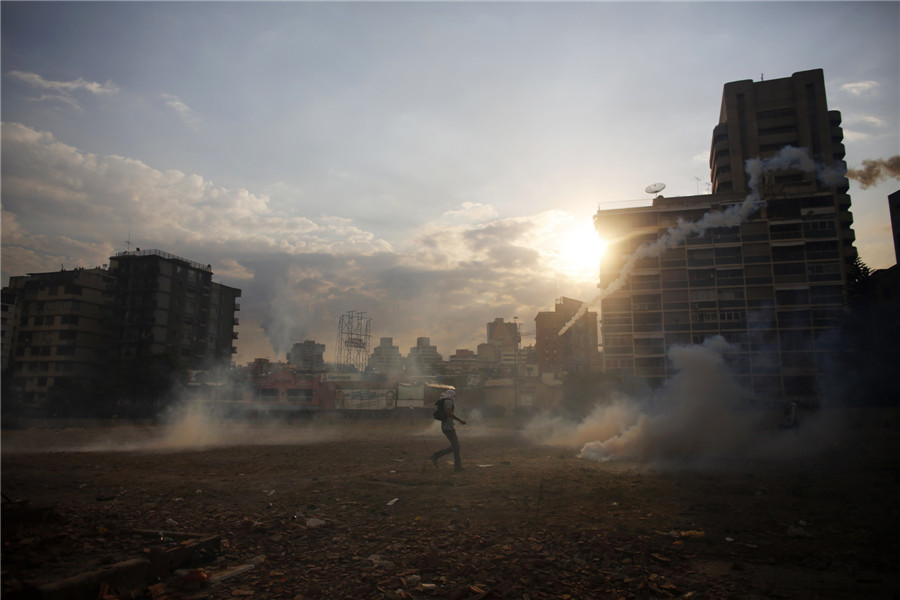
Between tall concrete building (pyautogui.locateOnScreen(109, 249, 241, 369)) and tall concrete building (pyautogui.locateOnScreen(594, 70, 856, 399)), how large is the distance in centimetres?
5805

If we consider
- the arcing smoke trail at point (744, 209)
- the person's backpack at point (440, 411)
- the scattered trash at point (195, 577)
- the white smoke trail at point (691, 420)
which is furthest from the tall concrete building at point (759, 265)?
the scattered trash at point (195, 577)

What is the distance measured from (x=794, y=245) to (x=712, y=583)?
66066 mm

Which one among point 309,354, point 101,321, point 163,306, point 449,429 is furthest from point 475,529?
point 309,354

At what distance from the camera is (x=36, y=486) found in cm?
1040

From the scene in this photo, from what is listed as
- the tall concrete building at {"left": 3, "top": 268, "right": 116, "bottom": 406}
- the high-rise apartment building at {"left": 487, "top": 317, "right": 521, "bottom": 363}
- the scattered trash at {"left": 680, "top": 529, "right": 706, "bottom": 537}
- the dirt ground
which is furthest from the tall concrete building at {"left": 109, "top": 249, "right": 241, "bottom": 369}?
the high-rise apartment building at {"left": 487, "top": 317, "right": 521, "bottom": 363}

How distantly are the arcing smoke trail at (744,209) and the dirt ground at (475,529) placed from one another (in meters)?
42.6

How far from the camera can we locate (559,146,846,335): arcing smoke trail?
55.1 meters

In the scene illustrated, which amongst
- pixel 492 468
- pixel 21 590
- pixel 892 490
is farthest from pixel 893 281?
pixel 21 590

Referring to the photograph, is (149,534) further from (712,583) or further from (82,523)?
(712,583)

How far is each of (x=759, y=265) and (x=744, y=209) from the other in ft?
25.1

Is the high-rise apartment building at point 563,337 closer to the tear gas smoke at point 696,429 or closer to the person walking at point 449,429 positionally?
the tear gas smoke at point 696,429

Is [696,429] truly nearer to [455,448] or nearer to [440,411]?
[455,448]

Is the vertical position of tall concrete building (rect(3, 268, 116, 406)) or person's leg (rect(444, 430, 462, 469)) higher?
tall concrete building (rect(3, 268, 116, 406))

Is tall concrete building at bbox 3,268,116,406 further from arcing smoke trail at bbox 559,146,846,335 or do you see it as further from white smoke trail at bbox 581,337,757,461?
white smoke trail at bbox 581,337,757,461
